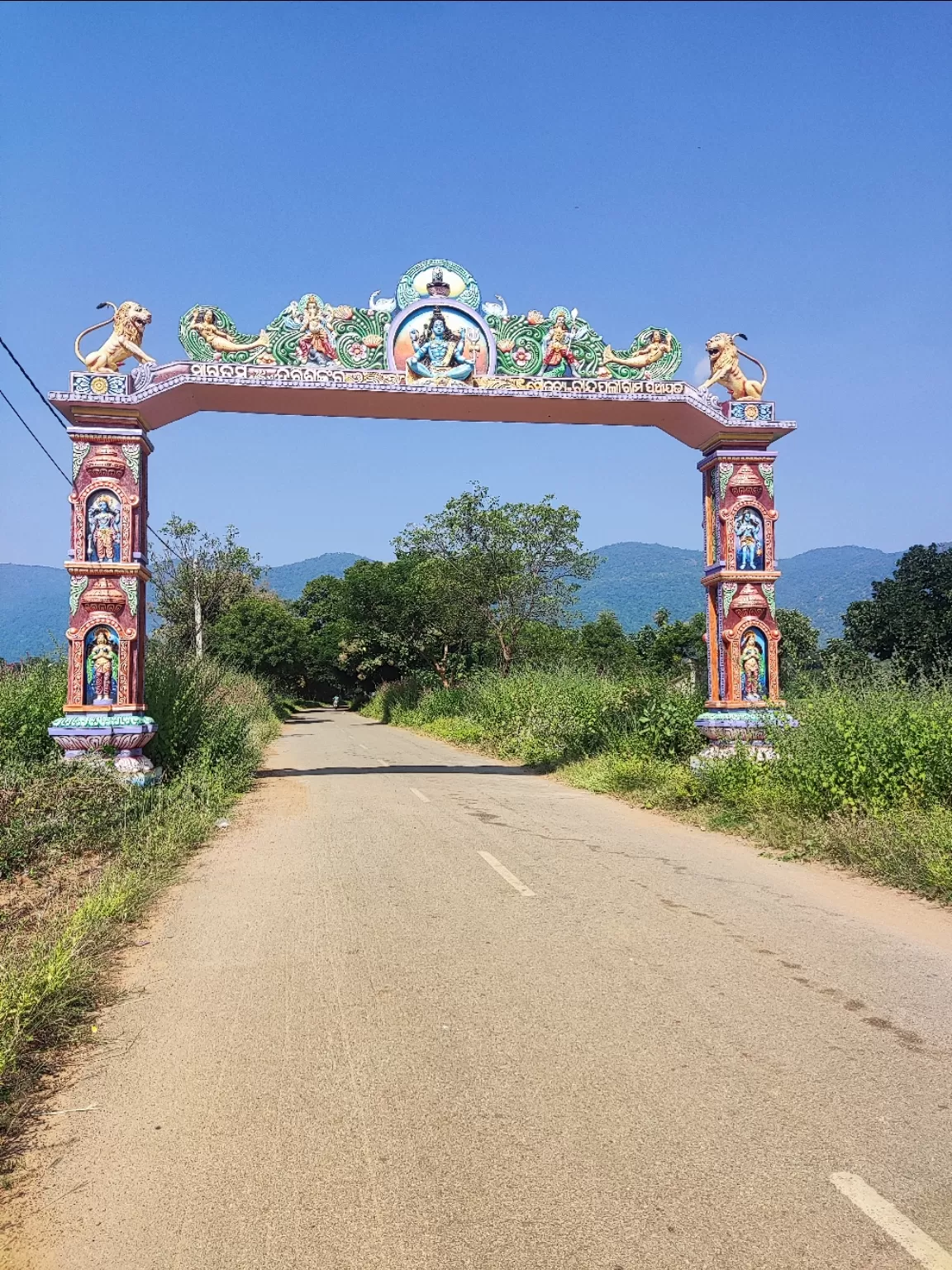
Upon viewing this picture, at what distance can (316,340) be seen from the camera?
44.1 feet

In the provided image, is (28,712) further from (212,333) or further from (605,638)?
(605,638)

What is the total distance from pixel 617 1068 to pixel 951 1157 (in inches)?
52.6

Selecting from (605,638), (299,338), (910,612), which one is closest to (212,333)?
(299,338)

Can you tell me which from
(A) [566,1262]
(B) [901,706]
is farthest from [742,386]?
(A) [566,1262]

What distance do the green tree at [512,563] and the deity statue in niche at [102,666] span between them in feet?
61.6

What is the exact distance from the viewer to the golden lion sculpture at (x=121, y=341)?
12.9m

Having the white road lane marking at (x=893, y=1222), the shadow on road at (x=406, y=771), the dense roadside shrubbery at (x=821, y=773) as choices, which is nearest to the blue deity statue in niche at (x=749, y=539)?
the dense roadside shrubbery at (x=821, y=773)

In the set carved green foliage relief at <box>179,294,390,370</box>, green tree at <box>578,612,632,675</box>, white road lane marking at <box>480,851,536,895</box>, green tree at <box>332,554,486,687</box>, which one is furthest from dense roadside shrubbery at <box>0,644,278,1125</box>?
green tree at <box>578,612,632,675</box>

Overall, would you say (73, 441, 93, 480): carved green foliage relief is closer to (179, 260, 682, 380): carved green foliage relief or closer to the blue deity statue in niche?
(179, 260, 682, 380): carved green foliage relief

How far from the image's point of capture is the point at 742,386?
14.1 metres

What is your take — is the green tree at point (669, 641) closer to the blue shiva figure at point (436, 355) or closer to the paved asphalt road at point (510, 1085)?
the blue shiva figure at point (436, 355)

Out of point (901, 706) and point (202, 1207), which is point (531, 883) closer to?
point (901, 706)

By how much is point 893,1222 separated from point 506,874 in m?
5.61

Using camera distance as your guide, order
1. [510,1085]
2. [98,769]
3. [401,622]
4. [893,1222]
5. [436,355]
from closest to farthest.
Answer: [893,1222] < [510,1085] < [98,769] < [436,355] < [401,622]
